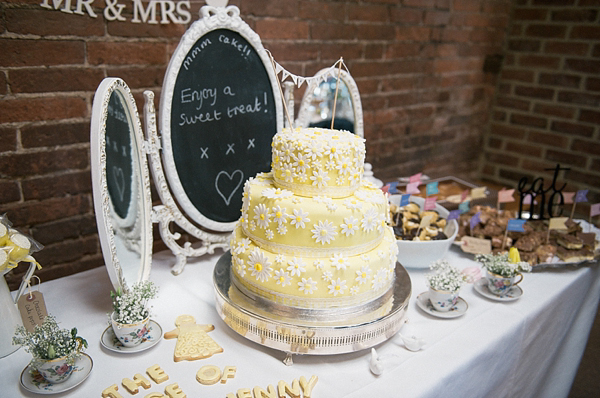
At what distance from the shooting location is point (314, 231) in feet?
3.66

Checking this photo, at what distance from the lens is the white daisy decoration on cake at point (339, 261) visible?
3.65ft

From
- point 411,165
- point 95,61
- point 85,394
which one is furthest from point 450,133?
point 85,394

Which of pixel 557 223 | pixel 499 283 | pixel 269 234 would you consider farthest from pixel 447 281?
pixel 557 223

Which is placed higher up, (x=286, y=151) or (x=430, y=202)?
(x=286, y=151)

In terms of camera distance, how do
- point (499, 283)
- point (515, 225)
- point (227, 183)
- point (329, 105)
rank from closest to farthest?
point (499, 283), point (227, 183), point (515, 225), point (329, 105)

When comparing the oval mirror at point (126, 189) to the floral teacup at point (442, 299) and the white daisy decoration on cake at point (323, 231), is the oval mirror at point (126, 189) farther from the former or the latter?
the floral teacup at point (442, 299)

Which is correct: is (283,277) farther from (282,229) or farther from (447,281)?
(447,281)

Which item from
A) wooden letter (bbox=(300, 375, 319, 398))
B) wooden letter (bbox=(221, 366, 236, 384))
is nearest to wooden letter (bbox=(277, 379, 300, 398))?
wooden letter (bbox=(300, 375, 319, 398))

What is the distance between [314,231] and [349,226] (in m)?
0.09

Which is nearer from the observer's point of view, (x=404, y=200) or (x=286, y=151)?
(x=286, y=151)

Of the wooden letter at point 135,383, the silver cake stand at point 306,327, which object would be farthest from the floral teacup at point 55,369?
the silver cake stand at point 306,327

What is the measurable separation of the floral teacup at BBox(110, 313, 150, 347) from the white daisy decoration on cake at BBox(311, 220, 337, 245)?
47 cm

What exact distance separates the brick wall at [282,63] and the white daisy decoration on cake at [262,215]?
0.75 m

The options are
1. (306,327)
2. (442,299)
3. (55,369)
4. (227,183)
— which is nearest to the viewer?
(55,369)
